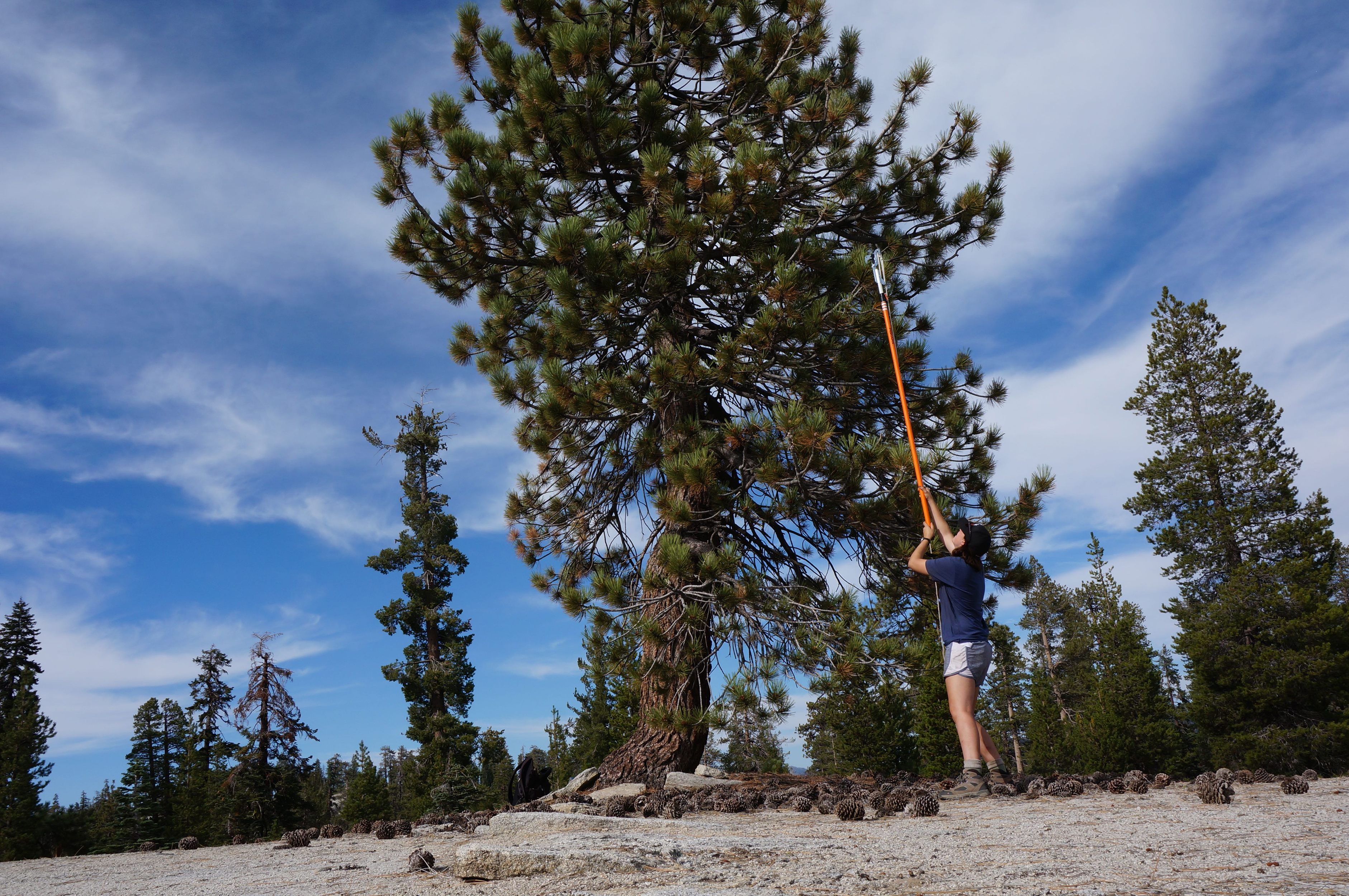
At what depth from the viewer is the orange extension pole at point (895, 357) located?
5.83 m

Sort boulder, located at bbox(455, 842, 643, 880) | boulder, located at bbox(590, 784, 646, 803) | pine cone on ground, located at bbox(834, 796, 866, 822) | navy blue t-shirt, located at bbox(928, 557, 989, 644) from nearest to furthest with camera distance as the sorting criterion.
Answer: boulder, located at bbox(455, 842, 643, 880)
pine cone on ground, located at bbox(834, 796, 866, 822)
navy blue t-shirt, located at bbox(928, 557, 989, 644)
boulder, located at bbox(590, 784, 646, 803)

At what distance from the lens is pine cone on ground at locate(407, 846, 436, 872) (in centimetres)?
363

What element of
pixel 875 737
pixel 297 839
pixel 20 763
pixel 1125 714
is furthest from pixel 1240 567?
pixel 20 763

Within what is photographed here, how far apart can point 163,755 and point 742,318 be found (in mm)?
31190

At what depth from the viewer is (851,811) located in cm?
459

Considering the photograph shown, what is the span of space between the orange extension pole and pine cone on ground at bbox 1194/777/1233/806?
235 centimetres

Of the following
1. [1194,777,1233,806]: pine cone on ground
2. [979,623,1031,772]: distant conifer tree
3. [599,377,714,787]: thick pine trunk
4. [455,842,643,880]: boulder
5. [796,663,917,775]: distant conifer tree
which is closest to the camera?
[455,842,643,880]: boulder

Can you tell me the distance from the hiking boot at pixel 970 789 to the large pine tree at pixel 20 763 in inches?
863

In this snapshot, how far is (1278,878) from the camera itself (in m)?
2.49

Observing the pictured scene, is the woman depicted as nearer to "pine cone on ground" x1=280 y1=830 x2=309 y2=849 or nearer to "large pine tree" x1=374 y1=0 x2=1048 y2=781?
"large pine tree" x1=374 y1=0 x2=1048 y2=781

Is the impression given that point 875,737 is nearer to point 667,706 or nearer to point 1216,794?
point 667,706

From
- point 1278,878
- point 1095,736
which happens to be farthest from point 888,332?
point 1095,736

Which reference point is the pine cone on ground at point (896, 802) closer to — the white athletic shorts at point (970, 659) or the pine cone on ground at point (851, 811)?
the pine cone on ground at point (851, 811)

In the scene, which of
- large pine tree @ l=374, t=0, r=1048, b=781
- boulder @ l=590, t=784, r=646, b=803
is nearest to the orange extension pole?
large pine tree @ l=374, t=0, r=1048, b=781
